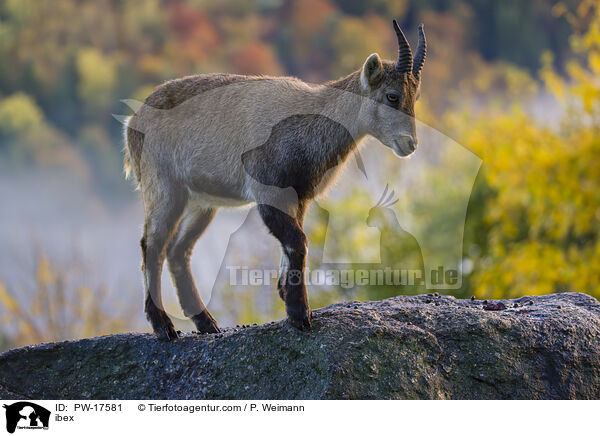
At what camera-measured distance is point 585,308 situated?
22.0 feet

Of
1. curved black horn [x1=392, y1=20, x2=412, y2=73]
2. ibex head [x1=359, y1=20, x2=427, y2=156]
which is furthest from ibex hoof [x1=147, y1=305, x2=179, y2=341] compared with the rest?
curved black horn [x1=392, y1=20, x2=412, y2=73]

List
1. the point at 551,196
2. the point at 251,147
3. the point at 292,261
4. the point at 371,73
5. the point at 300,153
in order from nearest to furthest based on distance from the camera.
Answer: the point at 292,261 < the point at 371,73 < the point at 300,153 < the point at 251,147 < the point at 551,196

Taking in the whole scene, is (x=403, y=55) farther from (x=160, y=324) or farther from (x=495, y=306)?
(x=160, y=324)

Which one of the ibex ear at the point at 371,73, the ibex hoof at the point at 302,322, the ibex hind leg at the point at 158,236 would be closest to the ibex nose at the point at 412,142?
the ibex ear at the point at 371,73

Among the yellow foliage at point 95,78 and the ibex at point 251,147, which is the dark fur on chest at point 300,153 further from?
the yellow foliage at point 95,78

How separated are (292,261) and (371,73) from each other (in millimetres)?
1628

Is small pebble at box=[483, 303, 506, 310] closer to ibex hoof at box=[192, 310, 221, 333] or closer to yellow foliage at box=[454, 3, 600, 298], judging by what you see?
ibex hoof at box=[192, 310, 221, 333]

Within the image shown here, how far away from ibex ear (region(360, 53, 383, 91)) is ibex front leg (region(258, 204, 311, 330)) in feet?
4.07

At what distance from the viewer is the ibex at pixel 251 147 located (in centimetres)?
577

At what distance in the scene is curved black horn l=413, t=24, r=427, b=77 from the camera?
586 centimetres

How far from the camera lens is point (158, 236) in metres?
6.60

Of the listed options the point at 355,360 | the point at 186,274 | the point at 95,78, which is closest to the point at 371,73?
the point at 355,360

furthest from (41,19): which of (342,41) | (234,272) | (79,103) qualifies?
(234,272)
